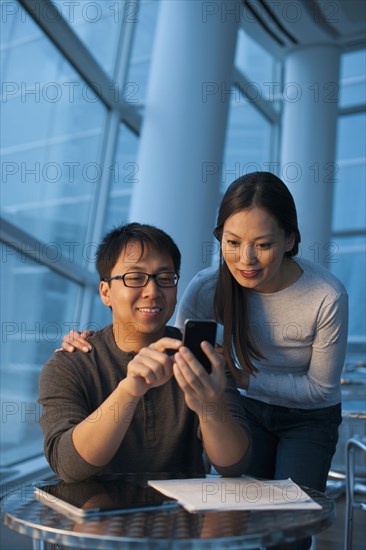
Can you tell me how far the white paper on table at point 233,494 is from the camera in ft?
3.76

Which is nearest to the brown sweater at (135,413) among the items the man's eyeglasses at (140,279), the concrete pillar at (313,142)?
the man's eyeglasses at (140,279)

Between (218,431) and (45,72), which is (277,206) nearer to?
(218,431)

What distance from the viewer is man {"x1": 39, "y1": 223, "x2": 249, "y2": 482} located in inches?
50.3

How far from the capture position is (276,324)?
183cm

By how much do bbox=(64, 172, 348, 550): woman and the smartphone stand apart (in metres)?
0.42

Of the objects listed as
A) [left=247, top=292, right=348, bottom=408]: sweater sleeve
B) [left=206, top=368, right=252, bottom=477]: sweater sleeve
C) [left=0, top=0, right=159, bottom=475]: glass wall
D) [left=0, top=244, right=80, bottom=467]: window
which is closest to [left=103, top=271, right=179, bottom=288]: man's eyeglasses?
[left=206, top=368, right=252, bottom=477]: sweater sleeve

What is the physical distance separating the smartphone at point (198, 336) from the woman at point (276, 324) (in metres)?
0.42

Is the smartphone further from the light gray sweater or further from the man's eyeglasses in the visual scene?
→ the light gray sweater

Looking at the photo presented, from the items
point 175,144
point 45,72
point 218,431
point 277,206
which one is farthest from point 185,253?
point 218,431

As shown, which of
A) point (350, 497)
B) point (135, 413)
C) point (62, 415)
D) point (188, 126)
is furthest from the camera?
point (188, 126)

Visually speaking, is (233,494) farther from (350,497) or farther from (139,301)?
(350,497)

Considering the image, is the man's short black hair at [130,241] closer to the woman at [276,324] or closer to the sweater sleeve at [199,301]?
the woman at [276,324]

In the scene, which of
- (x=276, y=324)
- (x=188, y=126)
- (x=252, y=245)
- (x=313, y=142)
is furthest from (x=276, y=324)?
(x=313, y=142)

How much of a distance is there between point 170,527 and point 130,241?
2.44ft
